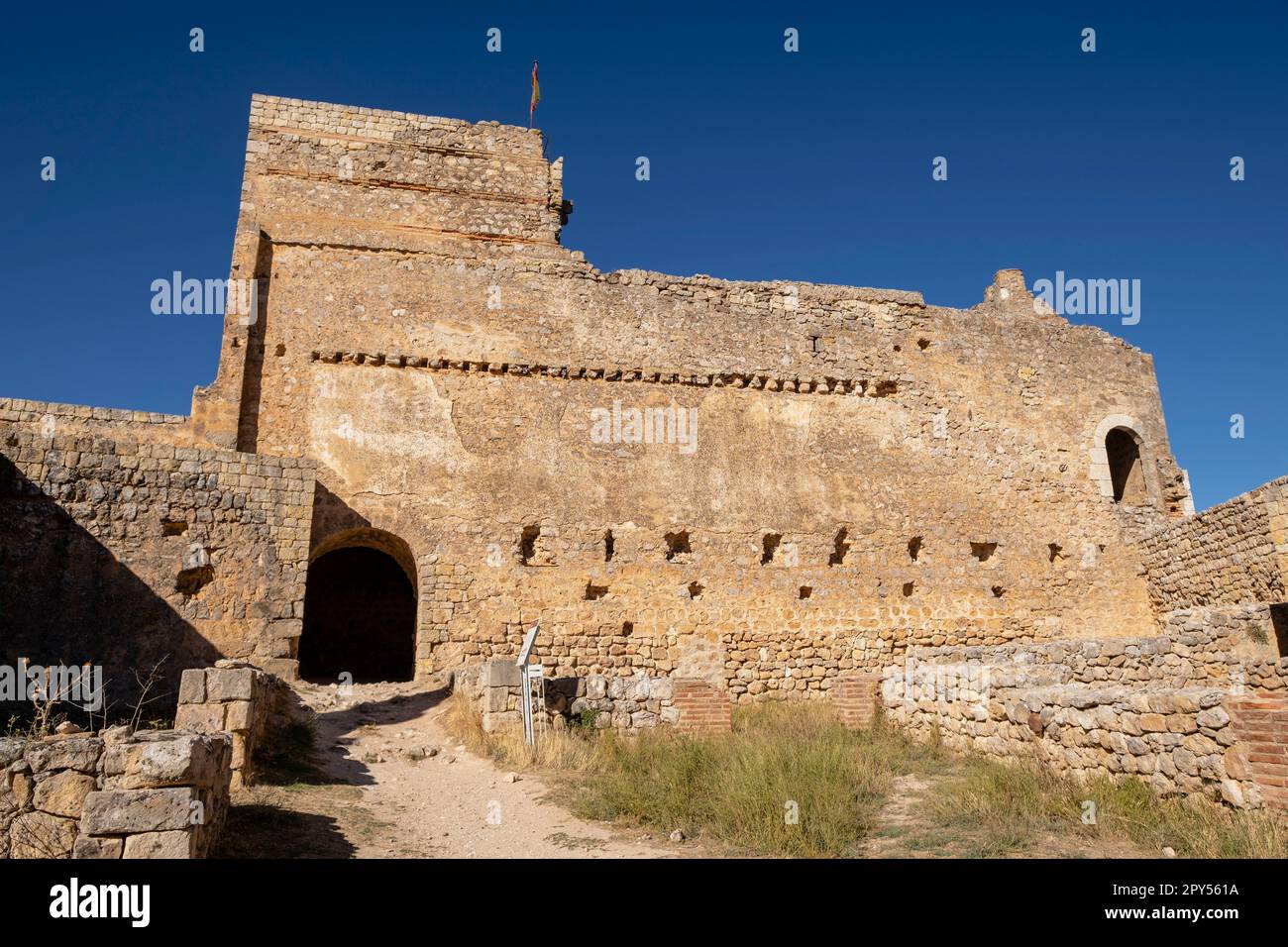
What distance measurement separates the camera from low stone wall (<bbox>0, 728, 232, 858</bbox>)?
417 cm

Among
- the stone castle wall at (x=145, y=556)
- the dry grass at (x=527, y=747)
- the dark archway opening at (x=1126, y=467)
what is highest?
the dark archway opening at (x=1126, y=467)

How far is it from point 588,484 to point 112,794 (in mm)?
9691

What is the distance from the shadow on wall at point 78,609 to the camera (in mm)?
9516

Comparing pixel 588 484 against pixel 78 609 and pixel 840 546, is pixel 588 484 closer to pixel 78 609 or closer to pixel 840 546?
pixel 840 546

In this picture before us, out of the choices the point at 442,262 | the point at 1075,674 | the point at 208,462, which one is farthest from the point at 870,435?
the point at 208,462

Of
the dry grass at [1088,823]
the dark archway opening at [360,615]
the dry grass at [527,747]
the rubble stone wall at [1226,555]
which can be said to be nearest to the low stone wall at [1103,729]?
the dry grass at [1088,823]

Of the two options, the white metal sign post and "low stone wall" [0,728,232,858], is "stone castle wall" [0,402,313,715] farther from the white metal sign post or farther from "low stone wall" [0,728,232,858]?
"low stone wall" [0,728,232,858]

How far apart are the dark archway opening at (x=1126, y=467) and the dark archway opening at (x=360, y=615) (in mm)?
13379

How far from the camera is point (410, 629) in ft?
54.0

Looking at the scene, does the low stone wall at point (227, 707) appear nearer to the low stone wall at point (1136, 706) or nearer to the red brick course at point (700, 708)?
the red brick course at point (700, 708)

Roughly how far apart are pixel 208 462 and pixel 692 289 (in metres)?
8.14

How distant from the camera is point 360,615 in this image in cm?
1620

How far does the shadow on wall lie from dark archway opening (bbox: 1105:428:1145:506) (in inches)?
608

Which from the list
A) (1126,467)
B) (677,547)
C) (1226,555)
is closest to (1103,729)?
(677,547)
